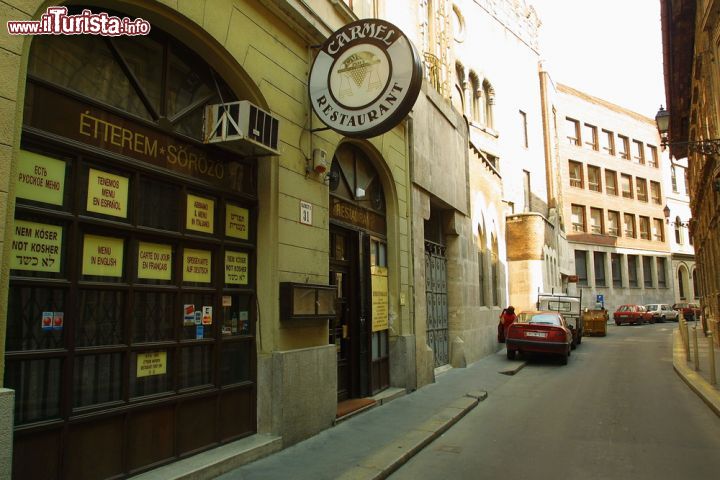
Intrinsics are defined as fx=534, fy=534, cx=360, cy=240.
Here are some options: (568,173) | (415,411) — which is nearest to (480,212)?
(415,411)

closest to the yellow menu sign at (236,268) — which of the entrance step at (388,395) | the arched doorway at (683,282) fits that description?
the entrance step at (388,395)

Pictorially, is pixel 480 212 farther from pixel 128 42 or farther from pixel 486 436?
pixel 128 42

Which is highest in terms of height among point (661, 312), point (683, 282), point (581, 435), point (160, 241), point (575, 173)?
point (575, 173)

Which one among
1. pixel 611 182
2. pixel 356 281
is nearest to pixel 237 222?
pixel 356 281

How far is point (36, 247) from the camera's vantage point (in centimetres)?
418

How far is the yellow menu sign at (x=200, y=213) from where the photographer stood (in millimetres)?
5742

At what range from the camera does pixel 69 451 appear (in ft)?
13.9

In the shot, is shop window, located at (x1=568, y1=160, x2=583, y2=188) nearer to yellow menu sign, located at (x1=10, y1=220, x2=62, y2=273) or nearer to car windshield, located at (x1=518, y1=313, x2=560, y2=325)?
car windshield, located at (x1=518, y1=313, x2=560, y2=325)

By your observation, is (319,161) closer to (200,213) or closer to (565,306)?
(200,213)

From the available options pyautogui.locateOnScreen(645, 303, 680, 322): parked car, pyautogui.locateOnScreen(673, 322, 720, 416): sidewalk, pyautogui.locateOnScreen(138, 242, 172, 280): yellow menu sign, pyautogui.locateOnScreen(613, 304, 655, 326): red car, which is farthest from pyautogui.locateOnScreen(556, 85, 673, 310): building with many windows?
pyautogui.locateOnScreen(138, 242, 172, 280): yellow menu sign

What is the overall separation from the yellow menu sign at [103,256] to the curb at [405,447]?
119 inches

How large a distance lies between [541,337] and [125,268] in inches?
513

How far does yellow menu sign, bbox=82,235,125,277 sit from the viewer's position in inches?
180

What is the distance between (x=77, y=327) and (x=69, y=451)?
97 centimetres
